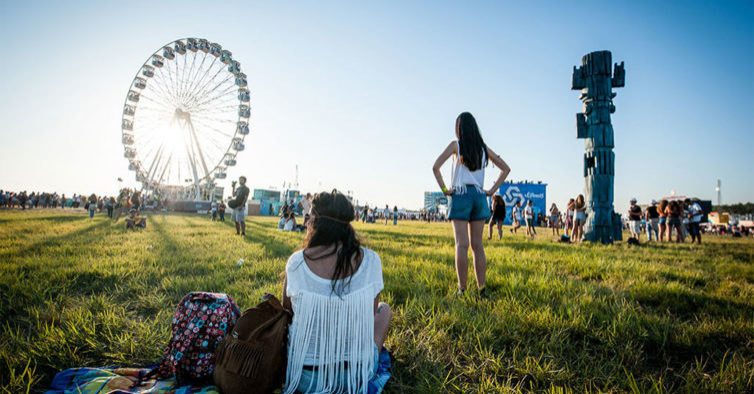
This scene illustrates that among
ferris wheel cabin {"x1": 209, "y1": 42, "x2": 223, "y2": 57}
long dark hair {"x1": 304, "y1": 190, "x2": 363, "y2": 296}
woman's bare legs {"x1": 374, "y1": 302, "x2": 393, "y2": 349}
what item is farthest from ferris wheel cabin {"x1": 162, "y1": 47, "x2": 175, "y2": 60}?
woman's bare legs {"x1": 374, "y1": 302, "x2": 393, "y2": 349}

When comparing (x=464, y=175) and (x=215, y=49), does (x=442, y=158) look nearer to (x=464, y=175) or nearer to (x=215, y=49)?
(x=464, y=175)

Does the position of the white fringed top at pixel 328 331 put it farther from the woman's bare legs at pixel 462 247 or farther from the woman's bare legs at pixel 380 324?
the woman's bare legs at pixel 462 247

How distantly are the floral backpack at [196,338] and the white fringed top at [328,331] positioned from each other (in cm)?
50

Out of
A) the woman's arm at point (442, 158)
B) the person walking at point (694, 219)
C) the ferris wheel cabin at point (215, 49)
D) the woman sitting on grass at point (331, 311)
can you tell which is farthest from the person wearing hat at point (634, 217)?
the ferris wheel cabin at point (215, 49)

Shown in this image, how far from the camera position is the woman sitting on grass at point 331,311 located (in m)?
1.63

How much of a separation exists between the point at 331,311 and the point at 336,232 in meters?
0.42

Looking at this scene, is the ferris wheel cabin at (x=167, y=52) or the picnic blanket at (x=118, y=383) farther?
the ferris wheel cabin at (x=167, y=52)

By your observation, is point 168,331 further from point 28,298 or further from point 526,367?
point 526,367

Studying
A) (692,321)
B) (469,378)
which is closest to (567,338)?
(469,378)

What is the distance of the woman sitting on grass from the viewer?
1627 mm

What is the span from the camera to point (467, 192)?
311cm

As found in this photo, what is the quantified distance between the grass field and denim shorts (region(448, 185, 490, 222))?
826mm

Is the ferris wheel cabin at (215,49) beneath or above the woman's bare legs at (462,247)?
above

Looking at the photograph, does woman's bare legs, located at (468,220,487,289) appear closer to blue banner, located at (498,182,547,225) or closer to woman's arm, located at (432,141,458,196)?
woman's arm, located at (432,141,458,196)
